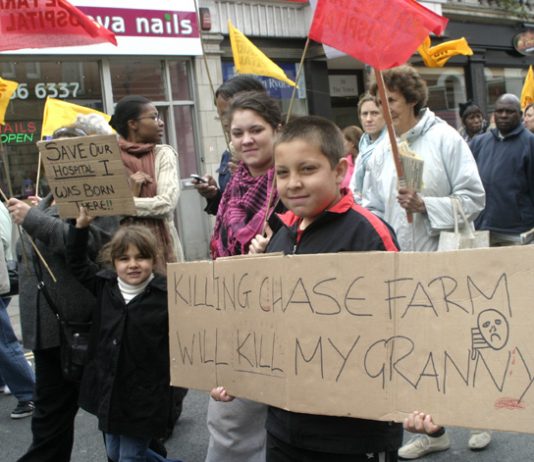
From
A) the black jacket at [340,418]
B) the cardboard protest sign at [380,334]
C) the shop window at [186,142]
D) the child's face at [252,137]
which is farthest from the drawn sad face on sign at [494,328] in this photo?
the shop window at [186,142]

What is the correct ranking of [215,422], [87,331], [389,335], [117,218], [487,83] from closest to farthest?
[389,335], [215,422], [87,331], [117,218], [487,83]

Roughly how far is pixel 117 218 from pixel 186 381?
1590 mm

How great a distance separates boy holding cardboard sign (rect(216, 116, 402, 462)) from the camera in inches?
86.5

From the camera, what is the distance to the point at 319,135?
7.60ft

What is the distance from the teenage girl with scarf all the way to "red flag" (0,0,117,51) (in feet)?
4.79

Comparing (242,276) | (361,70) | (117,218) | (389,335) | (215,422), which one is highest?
(361,70)

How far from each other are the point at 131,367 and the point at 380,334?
5.07ft

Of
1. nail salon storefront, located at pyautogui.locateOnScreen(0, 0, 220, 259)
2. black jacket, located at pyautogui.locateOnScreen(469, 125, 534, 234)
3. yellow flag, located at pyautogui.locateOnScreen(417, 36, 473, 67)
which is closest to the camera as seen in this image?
black jacket, located at pyautogui.locateOnScreen(469, 125, 534, 234)

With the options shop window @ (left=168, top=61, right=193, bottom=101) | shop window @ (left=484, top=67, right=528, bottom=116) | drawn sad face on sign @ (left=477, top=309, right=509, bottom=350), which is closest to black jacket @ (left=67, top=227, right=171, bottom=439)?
drawn sad face on sign @ (left=477, top=309, right=509, bottom=350)

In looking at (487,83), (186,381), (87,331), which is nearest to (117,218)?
(87,331)

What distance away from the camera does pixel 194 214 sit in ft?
38.4

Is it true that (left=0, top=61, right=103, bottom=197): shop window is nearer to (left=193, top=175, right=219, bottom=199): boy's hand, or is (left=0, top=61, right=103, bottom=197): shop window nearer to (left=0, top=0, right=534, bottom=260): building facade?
(left=0, top=0, right=534, bottom=260): building facade

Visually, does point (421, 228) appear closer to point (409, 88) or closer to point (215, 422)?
point (409, 88)

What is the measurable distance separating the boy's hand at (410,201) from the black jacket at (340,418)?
0.96 meters
